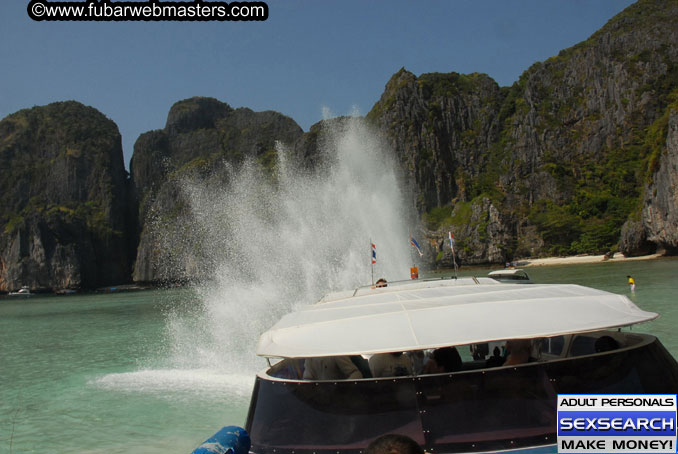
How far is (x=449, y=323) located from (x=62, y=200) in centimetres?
16967

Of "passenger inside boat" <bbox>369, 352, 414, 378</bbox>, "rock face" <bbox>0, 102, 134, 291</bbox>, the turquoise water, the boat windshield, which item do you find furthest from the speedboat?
"rock face" <bbox>0, 102, 134, 291</bbox>

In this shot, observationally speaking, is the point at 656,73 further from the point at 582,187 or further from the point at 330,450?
the point at 330,450

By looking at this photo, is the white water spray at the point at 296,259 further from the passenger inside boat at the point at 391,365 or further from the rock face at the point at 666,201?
the rock face at the point at 666,201

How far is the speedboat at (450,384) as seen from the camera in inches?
134

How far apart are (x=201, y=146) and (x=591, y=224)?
13705cm

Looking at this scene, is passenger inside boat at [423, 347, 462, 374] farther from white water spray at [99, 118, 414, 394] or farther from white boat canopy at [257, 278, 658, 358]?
white water spray at [99, 118, 414, 394]

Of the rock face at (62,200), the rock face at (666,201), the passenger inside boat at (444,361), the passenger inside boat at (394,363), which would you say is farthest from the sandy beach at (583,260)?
the rock face at (62,200)

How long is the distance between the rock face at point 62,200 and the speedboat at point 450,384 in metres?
138

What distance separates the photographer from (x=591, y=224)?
10588 centimetres

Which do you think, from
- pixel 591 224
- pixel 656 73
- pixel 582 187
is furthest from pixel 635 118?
pixel 591 224

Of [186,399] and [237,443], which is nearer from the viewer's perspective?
[237,443]

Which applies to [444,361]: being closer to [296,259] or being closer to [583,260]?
[296,259]

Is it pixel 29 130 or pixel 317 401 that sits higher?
pixel 29 130

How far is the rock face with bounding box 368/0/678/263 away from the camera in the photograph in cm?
11088
